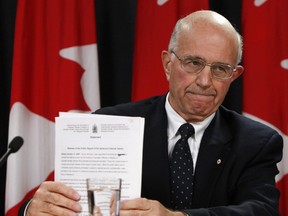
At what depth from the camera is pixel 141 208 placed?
6.18 ft

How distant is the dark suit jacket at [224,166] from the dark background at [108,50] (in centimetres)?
104

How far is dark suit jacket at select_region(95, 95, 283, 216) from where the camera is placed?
2406 mm

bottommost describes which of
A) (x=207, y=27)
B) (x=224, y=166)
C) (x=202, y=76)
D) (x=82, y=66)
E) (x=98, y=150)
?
(x=224, y=166)

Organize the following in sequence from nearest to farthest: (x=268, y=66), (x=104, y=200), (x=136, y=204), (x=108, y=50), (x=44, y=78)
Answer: (x=104, y=200) < (x=136, y=204) < (x=268, y=66) < (x=44, y=78) < (x=108, y=50)

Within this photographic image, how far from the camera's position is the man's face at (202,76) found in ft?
Result: 7.97

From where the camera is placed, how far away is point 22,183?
3.43 m

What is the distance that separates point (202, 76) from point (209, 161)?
36 cm

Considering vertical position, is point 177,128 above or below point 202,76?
below

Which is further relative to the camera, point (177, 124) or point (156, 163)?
point (177, 124)

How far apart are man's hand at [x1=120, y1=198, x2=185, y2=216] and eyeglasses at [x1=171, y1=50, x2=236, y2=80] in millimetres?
740

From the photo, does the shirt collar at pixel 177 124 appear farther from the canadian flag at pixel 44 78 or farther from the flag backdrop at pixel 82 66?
the canadian flag at pixel 44 78

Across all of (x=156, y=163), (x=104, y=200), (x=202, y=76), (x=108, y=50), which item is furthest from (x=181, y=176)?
(x=108, y=50)

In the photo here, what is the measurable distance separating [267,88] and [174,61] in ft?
3.37

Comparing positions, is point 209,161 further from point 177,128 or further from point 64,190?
point 64,190
